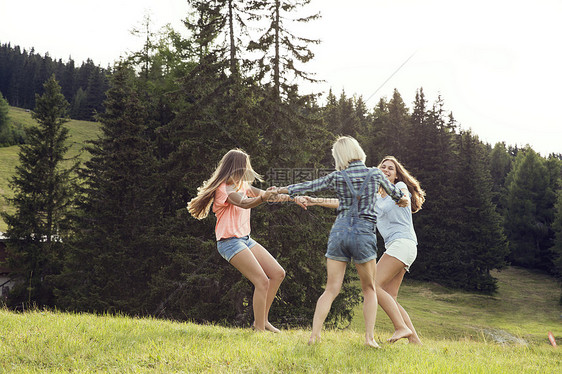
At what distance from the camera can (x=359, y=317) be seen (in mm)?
27406

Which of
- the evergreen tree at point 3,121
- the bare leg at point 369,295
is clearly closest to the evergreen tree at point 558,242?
the bare leg at point 369,295

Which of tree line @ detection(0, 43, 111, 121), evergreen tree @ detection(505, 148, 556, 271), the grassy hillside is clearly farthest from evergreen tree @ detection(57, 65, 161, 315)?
tree line @ detection(0, 43, 111, 121)

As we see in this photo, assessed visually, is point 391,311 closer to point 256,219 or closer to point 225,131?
point 256,219

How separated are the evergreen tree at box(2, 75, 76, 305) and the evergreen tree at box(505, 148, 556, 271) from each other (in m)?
52.5

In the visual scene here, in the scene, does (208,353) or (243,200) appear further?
(243,200)

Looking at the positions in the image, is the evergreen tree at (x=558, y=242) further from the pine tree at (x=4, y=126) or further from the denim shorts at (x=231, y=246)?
the pine tree at (x=4, y=126)

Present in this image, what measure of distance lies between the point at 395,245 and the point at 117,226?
20413mm

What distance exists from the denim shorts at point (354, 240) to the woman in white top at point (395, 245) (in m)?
0.90

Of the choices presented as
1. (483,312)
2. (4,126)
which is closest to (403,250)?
(483,312)

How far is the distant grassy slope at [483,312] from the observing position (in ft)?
79.5

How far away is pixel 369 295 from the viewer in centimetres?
499

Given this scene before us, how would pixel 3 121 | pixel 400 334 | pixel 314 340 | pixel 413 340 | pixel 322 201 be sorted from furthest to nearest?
pixel 3 121, pixel 413 340, pixel 322 201, pixel 400 334, pixel 314 340

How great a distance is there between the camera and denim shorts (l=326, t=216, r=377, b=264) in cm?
474

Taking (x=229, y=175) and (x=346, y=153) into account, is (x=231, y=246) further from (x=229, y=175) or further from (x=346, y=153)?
(x=346, y=153)
